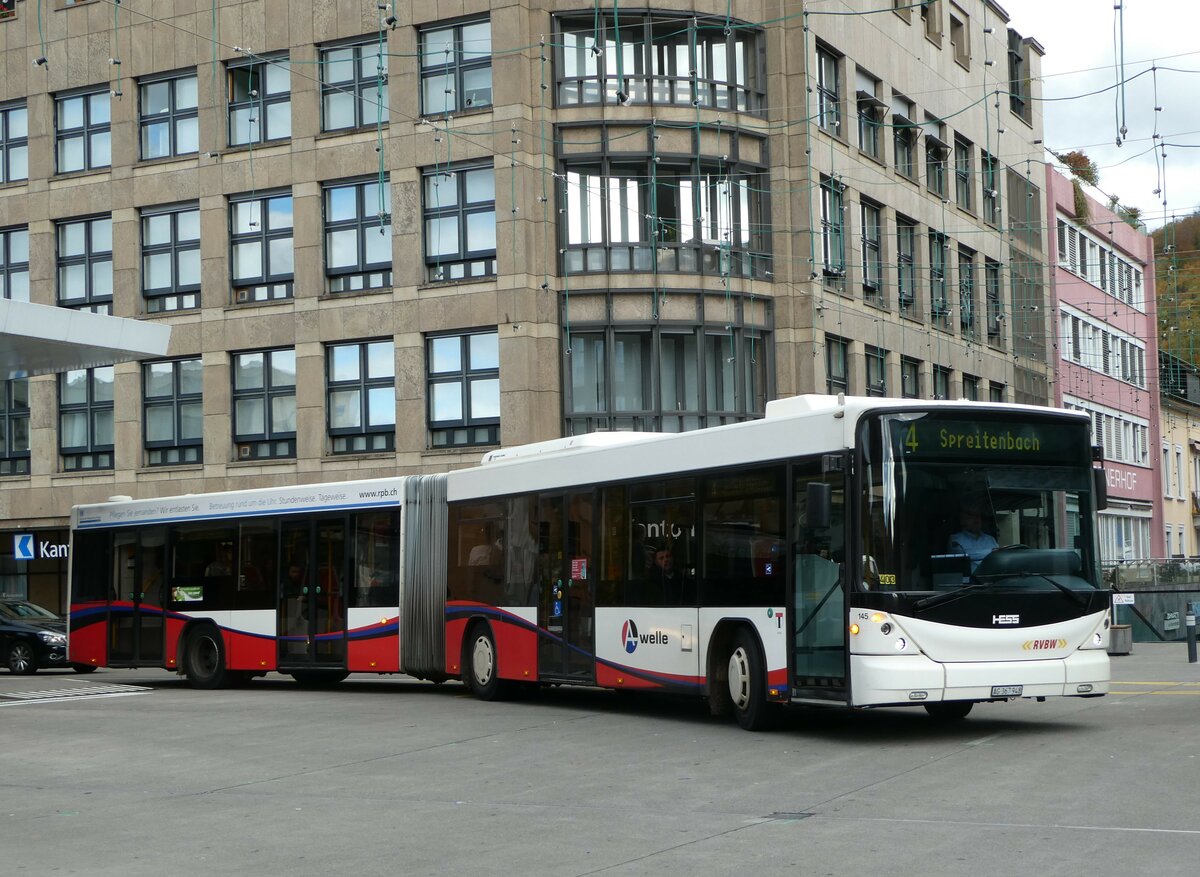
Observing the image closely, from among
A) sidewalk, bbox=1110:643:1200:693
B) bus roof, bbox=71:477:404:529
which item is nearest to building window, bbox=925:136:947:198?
sidewalk, bbox=1110:643:1200:693

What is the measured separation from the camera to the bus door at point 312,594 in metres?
22.8

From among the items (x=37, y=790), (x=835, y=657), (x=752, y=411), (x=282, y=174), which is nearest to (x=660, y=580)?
(x=835, y=657)

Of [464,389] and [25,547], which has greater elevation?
[464,389]

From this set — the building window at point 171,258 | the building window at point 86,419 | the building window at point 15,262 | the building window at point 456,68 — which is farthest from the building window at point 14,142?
the building window at point 456,68

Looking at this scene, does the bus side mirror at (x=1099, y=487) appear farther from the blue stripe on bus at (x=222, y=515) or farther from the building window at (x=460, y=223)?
the building window at (x=460, y=223)

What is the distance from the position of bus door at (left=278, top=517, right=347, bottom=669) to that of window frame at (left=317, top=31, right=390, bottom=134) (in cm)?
1498

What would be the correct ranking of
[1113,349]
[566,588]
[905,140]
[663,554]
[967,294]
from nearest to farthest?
[663,554] → [566,588] → [905,140] → [967,294] → [1113,349]

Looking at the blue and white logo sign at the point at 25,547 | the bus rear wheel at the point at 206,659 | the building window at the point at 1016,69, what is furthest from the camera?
the building window at the point at 1016,69

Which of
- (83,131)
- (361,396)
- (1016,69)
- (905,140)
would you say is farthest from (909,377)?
(83,131)

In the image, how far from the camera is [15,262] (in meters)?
41.1

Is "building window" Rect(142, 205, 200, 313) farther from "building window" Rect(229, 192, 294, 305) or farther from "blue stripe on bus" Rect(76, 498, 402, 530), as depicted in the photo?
"blue stripe on bus" Rect(76, 498, 402, 530)

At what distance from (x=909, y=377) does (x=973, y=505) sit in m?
28.7

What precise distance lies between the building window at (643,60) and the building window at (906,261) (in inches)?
335

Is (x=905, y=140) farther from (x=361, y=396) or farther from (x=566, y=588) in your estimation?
(x=566, y=588)
